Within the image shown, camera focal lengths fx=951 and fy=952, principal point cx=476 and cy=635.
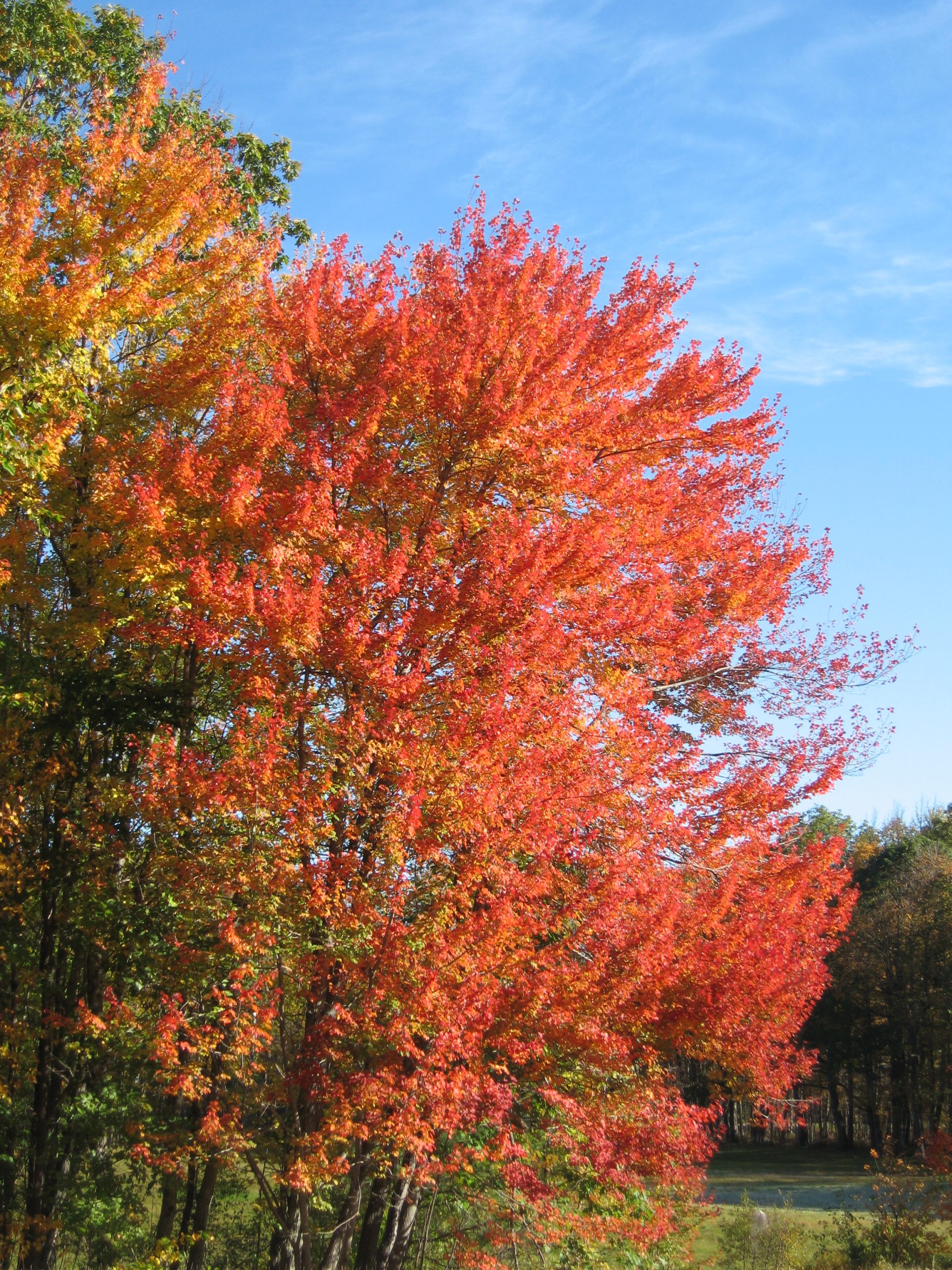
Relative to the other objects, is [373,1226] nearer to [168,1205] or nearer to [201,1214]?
[201,1214]

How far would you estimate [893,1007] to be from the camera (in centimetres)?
4388

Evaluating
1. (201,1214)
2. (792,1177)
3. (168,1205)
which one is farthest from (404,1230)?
(792,1177)

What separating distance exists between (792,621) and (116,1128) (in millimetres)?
12273

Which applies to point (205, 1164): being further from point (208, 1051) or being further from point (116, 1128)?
point (208, 1051)

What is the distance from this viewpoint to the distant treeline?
4156 centimetres

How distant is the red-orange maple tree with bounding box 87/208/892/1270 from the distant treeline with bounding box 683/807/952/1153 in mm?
28548

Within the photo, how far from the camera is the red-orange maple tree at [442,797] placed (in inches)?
346

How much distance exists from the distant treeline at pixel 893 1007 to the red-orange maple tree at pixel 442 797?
2855 cm

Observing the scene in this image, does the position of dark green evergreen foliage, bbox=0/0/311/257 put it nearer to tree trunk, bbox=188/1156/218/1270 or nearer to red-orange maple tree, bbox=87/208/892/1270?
red-orange maple tree, bbox=87/208/892/1270

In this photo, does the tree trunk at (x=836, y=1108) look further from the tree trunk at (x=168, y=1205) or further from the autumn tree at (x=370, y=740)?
the tree trunk at (x=168, y=1205)

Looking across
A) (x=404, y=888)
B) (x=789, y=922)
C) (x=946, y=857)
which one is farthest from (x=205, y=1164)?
(x=946, y=857)

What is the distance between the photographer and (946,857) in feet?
154

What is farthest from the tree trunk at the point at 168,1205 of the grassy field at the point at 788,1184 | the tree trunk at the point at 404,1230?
the grassy field at the point at 788,1184

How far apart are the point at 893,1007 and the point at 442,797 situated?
43.0 metres
